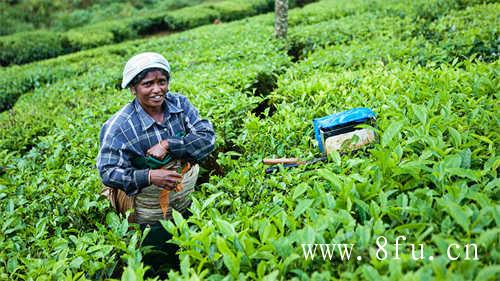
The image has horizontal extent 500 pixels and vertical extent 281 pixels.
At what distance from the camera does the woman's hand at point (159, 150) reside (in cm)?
256

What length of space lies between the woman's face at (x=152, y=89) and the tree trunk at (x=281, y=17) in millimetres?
5058

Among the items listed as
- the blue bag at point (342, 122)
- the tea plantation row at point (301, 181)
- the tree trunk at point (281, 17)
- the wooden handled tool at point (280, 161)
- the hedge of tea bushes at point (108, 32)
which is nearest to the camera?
the tea plantation row at point (301, 181)

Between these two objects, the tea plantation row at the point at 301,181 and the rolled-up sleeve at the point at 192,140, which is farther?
the rolled-up sleeve at the point at 192,140

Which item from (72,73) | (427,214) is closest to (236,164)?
(427,214)

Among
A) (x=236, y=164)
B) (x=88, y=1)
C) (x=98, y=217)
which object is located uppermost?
(x=88, y=1)

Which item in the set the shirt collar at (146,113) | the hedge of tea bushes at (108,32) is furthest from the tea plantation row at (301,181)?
the hedge of tea bushes at (108,32)

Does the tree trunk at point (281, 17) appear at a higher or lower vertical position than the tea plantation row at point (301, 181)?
higher

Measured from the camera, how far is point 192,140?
8.79 ft

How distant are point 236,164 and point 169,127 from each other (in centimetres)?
55

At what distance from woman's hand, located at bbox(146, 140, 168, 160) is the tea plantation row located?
35 cm

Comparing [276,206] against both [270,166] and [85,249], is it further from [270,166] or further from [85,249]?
[85,249]

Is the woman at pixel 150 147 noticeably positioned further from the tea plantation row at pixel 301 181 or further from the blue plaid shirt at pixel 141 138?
the tea plantation row at pixel 301 181

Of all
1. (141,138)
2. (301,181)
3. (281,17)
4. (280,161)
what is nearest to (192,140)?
(141,138)

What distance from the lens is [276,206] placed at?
2119 millimetres
